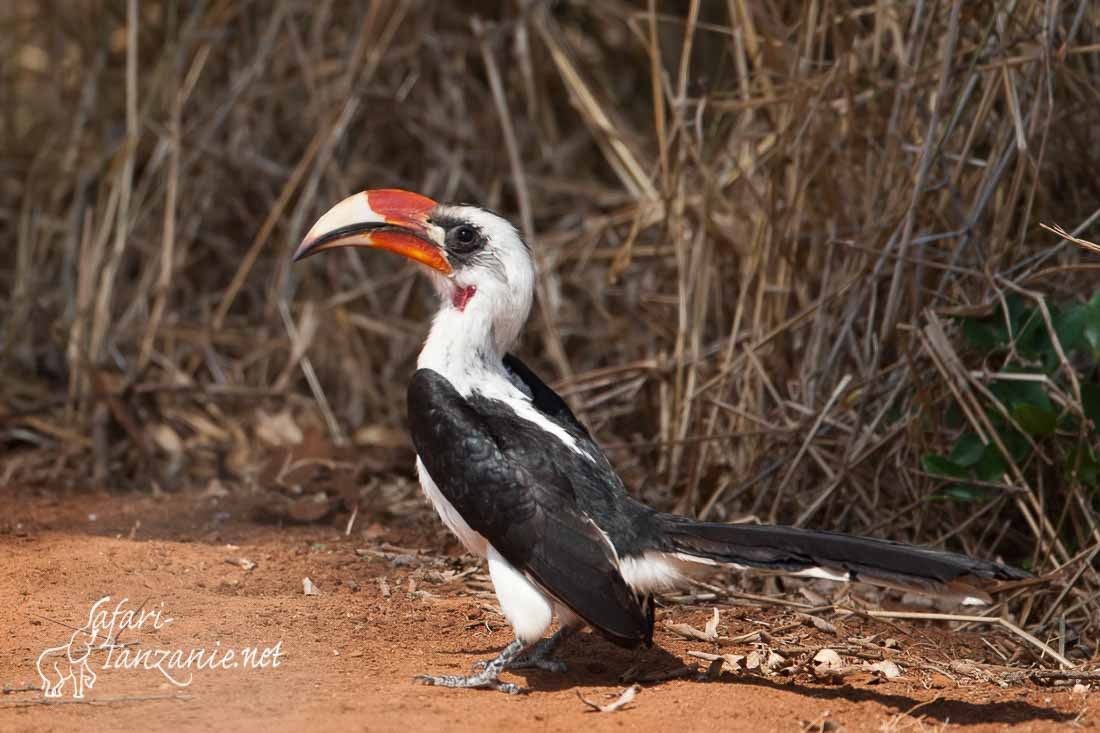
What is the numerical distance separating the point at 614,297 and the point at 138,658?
3.43 meters

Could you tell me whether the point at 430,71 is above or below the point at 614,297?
above

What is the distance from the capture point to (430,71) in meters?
6.87

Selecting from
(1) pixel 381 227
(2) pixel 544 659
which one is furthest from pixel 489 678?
(1) pixel 381 227

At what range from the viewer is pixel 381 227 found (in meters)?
4.01

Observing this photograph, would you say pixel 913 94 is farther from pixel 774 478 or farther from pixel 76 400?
pixel 76 400

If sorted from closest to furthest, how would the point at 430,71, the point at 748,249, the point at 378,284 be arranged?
the point at 748,249 < the point at 378,284 < the point at 430,71

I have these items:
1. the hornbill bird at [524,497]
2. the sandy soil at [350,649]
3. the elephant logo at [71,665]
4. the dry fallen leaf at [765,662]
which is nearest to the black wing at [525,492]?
the hornbill bird at [524,497]

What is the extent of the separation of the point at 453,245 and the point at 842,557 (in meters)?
1.56

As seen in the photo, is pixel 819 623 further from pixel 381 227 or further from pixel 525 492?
pixel 381 227

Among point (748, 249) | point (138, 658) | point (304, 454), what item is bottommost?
point (304, 454)

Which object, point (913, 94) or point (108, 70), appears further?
point (108, 70)

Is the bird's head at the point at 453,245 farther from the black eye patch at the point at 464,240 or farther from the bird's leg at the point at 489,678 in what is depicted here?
the bird's leg at the point at 489,678

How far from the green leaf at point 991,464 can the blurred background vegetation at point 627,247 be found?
10mm

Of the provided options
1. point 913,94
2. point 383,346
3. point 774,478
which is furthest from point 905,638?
point 383,346
